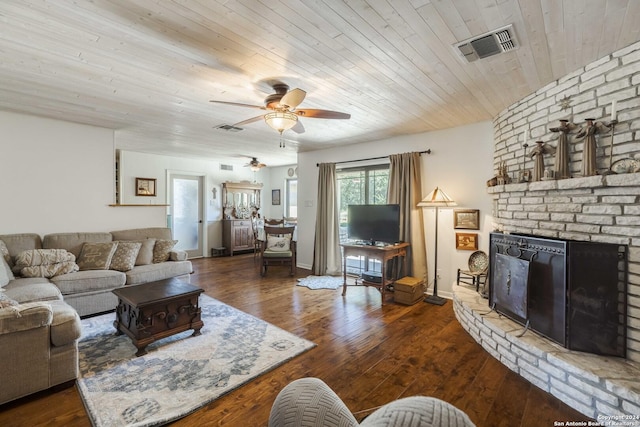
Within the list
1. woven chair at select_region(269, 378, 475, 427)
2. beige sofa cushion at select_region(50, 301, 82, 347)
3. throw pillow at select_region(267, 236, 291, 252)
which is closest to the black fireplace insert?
woven chair at select_region(269, 378, 475, 427)

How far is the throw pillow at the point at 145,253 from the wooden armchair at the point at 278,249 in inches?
73.2

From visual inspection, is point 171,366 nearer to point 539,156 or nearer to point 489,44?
point 489,44

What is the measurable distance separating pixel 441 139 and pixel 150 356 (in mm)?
4311

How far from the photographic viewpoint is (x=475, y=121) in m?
3.86

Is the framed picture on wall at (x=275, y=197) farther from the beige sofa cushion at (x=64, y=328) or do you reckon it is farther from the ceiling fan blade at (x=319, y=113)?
the beige sofa cushion at (x=64, y=328)

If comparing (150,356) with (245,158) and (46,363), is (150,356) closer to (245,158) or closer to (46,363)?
(46,363)

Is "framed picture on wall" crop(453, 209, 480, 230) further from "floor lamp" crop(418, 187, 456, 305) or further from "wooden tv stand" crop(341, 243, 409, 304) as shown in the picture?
"wooden tv stand" crop(341, 243, 409, 304)

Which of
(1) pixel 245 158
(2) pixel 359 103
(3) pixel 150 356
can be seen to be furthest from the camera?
(1) pixel 245 158

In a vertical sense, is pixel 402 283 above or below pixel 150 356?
above

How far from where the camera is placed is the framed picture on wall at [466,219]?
3902 millimetres

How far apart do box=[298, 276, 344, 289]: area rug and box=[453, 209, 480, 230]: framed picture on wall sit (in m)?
2.05

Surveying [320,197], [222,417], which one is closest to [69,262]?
[222,417]

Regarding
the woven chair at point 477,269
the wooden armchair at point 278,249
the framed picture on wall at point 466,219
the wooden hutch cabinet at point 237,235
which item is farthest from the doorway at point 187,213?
the woven chair at point 477,269

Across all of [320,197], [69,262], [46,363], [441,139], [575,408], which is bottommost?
[575,408]
